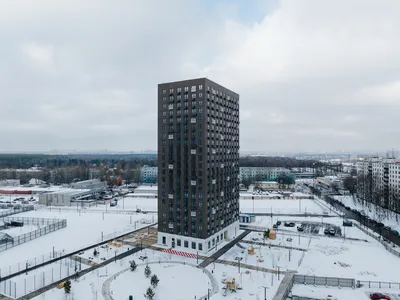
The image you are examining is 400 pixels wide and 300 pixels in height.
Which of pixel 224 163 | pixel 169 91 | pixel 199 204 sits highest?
pixel 169 91

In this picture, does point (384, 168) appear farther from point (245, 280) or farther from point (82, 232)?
point (82, 232)

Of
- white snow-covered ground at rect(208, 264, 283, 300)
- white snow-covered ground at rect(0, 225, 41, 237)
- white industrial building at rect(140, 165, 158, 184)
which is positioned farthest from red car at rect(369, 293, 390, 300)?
white industrial building at rect(140, 165, 158, 184)

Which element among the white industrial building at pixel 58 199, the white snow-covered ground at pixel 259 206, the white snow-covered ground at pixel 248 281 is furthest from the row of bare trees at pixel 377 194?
the white industrial building at pixel 58 199

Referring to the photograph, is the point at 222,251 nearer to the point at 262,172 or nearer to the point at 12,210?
the point at 12,210

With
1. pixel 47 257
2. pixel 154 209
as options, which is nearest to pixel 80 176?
pixel 154 209

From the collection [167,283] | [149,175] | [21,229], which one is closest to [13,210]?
[21,229]
